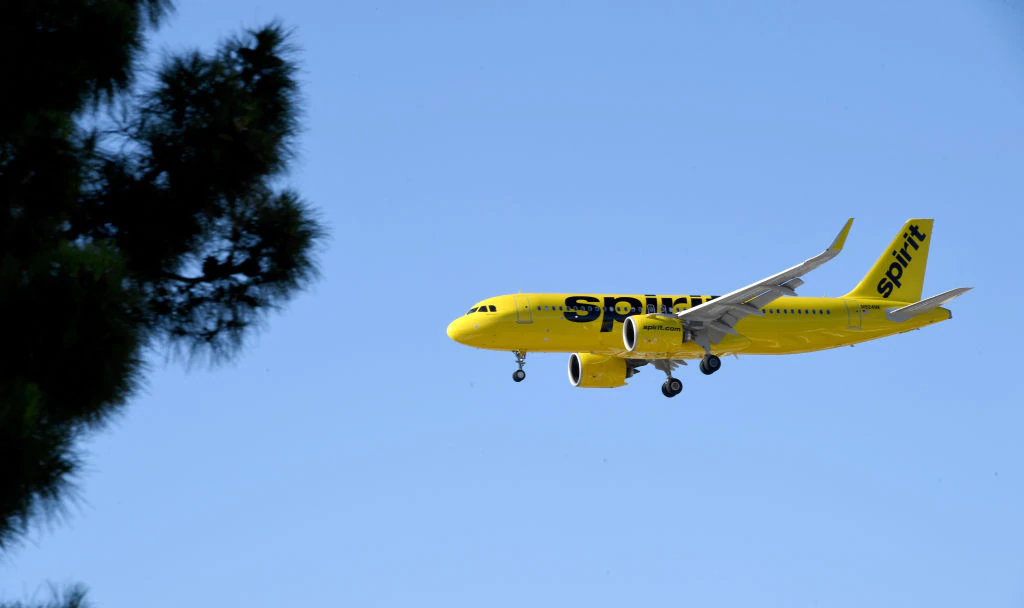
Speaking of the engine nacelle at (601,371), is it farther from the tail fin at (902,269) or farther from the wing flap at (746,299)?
the tail fin at (902,269)

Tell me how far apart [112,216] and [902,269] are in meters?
55.2

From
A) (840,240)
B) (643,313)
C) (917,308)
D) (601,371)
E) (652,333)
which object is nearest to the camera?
(840,240)

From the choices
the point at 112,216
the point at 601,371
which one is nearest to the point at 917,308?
the point at 601,371

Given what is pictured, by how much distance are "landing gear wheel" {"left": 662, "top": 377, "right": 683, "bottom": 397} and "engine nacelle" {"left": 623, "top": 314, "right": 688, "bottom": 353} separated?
382 cm

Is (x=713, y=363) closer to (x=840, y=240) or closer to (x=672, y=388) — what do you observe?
(x=672, y=388)

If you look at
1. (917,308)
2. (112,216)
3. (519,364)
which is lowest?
(112,216)

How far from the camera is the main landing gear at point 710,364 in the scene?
5200 centimetres

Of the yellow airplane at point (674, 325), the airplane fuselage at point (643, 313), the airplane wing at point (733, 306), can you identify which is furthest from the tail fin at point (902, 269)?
the airplane wing at point (733, 306)

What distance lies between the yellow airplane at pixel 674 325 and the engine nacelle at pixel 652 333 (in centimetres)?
4

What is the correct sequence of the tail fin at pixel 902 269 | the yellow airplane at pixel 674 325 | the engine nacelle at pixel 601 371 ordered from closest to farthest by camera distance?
the yellow airplane at pixel 674 325 < the engine nacelle at pixel 601 371 < the tail fin at pixel 902 269

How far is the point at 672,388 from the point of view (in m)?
54.3

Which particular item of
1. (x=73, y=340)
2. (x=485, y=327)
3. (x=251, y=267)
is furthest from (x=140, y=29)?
(x=485, y=327)

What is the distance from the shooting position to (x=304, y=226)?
38.3 ft

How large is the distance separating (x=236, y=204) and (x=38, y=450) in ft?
11.8
